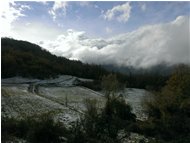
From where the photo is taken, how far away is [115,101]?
39156mm

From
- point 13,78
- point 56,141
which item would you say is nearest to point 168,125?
point 56,141

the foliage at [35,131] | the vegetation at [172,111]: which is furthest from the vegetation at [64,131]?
the vegetation at [172,111]

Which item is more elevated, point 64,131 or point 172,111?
point 172,111

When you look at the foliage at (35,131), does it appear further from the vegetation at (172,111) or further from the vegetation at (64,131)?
the vegetation at (172,111)

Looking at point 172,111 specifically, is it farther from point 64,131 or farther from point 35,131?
point 35,131

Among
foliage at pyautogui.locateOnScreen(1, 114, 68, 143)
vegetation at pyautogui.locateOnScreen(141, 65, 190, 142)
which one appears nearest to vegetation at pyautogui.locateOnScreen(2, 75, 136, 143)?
foliage at pyautogui.locateOnScreen(1, 114, 68, 143)

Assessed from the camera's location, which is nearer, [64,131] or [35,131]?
[35,131]

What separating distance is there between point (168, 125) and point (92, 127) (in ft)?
31.5

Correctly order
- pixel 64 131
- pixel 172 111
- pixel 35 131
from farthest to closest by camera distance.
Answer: pixel 172 111 → pixel 64 131 → pixel 35 131

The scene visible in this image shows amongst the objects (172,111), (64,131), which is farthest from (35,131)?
(172,111)

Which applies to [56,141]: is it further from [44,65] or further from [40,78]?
[44,65]

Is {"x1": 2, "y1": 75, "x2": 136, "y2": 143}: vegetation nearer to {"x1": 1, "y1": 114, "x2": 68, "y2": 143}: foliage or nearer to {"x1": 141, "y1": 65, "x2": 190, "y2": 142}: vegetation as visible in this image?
{"x1": 1, "y1": 114, "x2": 68, "y2": 143}: foliage

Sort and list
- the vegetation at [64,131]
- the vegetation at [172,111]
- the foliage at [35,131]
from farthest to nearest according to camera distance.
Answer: the vegetation at [172,111] → the foliage at [35,131] → the vegetation at [64,131]

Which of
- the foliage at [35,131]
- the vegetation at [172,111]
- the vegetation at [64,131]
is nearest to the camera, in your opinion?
the vegetation at [64,131]
